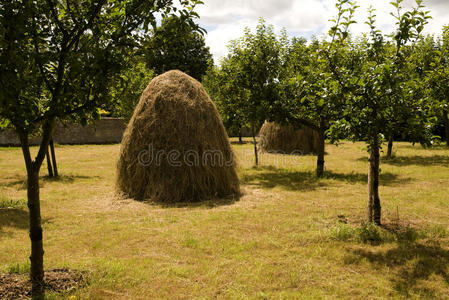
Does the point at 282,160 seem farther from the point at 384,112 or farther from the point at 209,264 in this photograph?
the point at 209,264

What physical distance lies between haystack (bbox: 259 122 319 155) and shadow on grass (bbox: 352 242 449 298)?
15.4 m

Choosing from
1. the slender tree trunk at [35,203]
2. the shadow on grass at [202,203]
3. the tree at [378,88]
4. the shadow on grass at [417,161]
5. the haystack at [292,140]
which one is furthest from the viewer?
the haystack at [292,140]

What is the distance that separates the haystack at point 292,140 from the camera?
838 inches

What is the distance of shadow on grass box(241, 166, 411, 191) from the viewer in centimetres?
1180

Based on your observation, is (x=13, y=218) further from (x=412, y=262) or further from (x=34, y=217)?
(x=412, y=262)

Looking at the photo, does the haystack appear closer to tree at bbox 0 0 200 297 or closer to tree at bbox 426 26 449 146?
tree at bbox 426 26 449 146

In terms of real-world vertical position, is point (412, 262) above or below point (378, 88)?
below

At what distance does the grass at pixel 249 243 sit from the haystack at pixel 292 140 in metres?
10.3

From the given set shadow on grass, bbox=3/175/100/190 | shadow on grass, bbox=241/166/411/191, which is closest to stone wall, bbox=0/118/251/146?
shadow on grass, bbox=3/175/100/190

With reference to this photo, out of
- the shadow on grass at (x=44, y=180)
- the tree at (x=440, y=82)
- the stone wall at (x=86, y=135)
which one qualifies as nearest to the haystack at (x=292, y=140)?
the tree at (x=440, y=82)

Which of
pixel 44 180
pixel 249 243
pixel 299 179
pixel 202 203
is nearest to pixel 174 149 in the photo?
pixel 202 203

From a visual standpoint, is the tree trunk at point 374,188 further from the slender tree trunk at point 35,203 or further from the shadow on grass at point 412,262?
the slender tree trunk at point 35,203

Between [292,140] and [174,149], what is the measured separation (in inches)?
535

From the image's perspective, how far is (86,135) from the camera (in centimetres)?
2978
